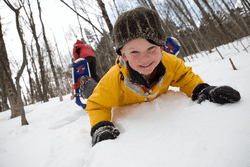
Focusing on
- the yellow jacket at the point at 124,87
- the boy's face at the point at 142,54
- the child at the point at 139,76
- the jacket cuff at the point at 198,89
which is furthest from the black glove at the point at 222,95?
the boy's face at the point at 142,54

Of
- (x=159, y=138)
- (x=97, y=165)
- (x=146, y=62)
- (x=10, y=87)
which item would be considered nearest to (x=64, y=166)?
(x=97, y=165)

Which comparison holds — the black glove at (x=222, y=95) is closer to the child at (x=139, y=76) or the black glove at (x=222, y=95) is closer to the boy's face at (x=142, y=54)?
the child at (x=139, y=76)

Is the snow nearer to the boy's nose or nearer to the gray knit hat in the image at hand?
the boy's nose

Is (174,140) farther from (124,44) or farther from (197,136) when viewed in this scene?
(124,44)

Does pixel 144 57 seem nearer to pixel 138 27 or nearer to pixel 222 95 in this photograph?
pixel 138 27

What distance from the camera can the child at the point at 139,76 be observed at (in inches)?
40.9

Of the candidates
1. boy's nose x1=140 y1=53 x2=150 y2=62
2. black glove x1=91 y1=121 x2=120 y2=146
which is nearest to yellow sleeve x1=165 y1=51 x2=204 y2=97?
boy's nose x1=140 y1=53 x2=150 y2=62

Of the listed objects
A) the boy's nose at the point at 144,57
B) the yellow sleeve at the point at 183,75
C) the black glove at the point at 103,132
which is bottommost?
the black glove at the point at 103,132

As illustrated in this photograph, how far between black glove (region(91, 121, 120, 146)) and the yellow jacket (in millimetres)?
72

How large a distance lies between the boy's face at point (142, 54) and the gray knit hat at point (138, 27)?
0.16ft

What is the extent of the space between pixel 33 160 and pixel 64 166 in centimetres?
45

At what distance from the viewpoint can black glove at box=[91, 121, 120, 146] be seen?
94 cm

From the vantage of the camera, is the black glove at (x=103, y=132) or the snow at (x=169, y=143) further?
the black glove at (x=103, y=132)

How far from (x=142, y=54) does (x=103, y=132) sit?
742mm
